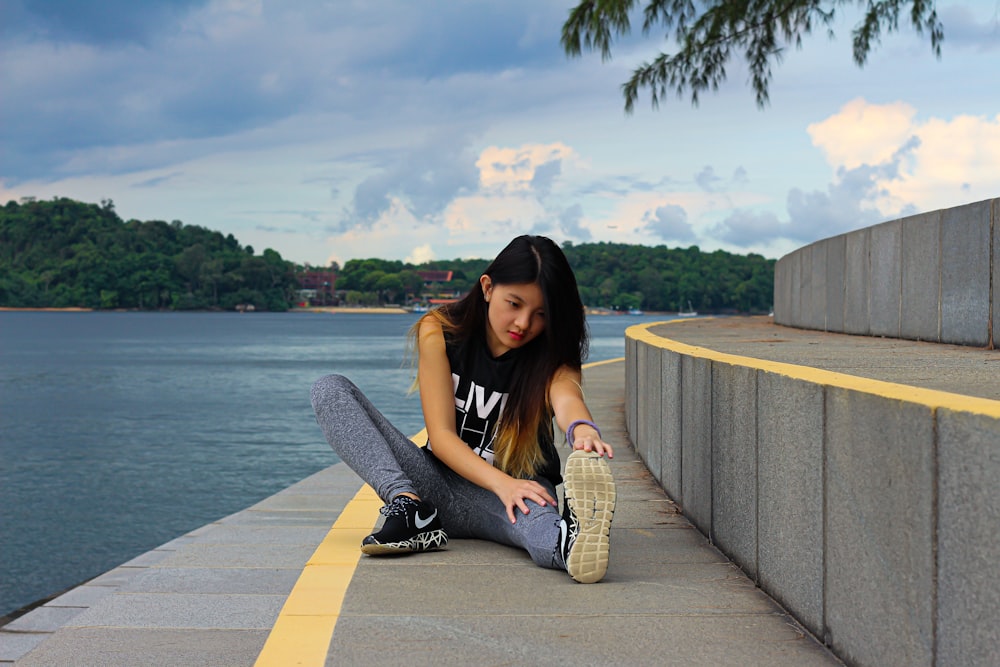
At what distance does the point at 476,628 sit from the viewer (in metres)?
3.08

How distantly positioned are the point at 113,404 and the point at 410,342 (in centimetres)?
3710

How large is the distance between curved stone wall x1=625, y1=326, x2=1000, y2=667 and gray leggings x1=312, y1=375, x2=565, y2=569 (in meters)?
0.74

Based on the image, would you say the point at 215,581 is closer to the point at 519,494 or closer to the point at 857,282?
the point at 519,494

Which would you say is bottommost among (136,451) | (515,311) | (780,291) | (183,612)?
(136,451)

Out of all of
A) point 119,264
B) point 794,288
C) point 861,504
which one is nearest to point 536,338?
point 861,504

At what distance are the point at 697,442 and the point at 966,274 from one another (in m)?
2.91

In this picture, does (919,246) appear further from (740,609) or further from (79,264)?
(79,264)

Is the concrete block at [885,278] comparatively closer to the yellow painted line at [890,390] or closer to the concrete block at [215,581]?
the yellow painted line at [890,390]

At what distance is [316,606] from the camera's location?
10.8ft

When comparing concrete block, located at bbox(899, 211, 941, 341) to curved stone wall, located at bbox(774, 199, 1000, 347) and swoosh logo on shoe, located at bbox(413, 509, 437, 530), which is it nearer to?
curved stone wall, located at bbox(774, 199, 1000, 347)

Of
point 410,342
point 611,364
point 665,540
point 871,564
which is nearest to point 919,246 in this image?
point 665,540

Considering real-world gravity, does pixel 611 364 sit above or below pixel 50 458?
above

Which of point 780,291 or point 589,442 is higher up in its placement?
point 780,291

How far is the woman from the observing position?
3838mm
